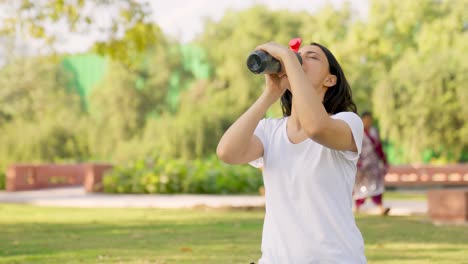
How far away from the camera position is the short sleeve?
3604 millimetres

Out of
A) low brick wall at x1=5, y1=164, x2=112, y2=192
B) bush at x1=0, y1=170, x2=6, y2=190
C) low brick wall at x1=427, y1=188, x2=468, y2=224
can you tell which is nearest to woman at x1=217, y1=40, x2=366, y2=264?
low brick wall at x1=427, y1=188, x2=468, y2=224

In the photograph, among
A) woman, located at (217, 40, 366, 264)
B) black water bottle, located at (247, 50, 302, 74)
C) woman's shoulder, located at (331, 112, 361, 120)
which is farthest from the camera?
woman's shoulder, located at (331, 112, 361, 120)

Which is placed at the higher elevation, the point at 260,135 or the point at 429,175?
the point at 260,135

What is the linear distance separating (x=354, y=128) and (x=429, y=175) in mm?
25604

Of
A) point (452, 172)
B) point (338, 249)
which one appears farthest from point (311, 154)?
point (452, 172)

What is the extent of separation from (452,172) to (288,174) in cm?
2586

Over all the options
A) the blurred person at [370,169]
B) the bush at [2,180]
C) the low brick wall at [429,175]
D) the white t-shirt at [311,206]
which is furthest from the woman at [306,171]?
the bush at [2,180]

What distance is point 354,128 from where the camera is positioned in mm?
3619

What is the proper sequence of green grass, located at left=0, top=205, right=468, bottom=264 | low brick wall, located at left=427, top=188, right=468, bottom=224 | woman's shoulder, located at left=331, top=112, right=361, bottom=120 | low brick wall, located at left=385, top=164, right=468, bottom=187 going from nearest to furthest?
woman's shoulder, located at left=331, top=112, right=361, bottom=120 < green grass, located at left=0, top=205, right=468, bottom=264 < low brick wall, located at left=427, top=188, right=468, bottom=224 < low brick wall, located at left=385, top=164, right=468, bottom=187

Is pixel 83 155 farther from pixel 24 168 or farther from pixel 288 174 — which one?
pixel 288 174

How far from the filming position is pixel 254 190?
25.2 meters

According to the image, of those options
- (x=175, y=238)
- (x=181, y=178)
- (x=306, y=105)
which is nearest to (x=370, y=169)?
(x=175, y=238)

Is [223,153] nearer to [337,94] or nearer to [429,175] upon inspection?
[337,94]

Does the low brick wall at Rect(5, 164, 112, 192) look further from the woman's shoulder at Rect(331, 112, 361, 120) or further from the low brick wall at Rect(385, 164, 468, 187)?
the woman's shoulder at Rect(331, 112, 361, 120)
